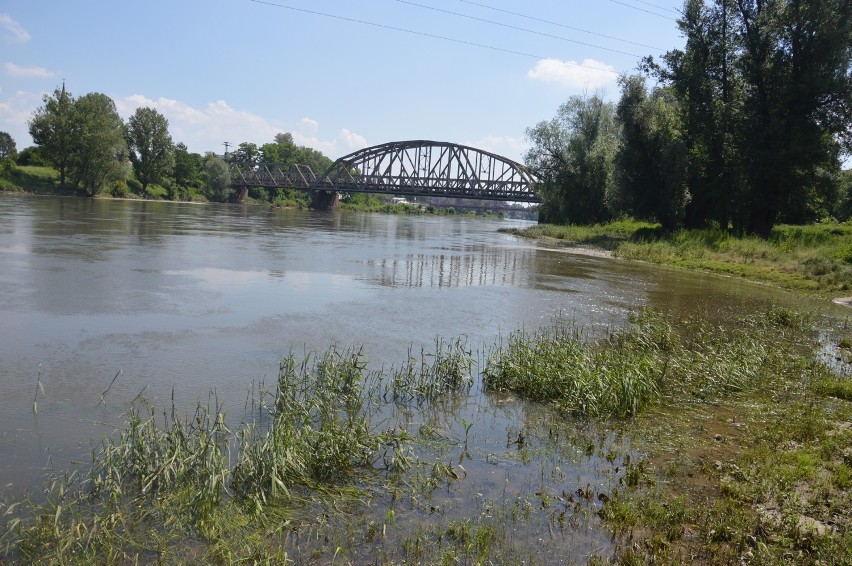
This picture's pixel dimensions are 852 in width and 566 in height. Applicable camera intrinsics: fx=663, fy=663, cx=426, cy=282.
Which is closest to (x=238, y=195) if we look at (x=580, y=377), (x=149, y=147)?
(x=149, y=147)

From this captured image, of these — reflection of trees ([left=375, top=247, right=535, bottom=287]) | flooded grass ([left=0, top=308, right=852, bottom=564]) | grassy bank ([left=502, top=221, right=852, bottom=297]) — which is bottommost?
flooded grass ([left=0, top=308, right=852, bottom=564])

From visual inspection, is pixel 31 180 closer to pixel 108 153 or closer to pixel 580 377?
pixel 108 153

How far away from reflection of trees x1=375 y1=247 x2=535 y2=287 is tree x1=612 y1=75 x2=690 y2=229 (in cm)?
1034

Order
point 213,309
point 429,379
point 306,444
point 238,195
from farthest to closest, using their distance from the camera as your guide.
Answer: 1. point 238,195
2. point 213,309
3. point 429,379
4. point 306,444

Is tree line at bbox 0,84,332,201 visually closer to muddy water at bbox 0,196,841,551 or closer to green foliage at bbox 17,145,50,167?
green foliage at bbox 17,145,50,167

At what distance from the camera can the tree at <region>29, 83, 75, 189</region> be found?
89.2 m

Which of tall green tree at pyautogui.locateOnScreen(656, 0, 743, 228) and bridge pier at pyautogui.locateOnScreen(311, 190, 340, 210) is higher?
tall green tree at pyautogui.locateOnScreen(656, 0, 743, 228)

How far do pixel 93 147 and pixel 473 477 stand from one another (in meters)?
96.2

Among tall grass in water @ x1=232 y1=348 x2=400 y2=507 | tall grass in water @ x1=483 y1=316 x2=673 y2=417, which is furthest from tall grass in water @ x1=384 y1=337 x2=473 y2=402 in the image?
tall grass in water @ x1=232 y1=348 x2=400 y2=507

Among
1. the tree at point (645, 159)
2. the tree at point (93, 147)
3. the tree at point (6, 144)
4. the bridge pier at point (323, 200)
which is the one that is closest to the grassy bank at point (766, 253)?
the tree at point (645, 159)

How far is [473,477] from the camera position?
7.39 meters

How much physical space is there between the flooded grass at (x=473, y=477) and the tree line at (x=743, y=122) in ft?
102

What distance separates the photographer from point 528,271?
30656mm

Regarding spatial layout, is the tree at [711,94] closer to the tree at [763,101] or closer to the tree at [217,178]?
the tree at [763,101]
